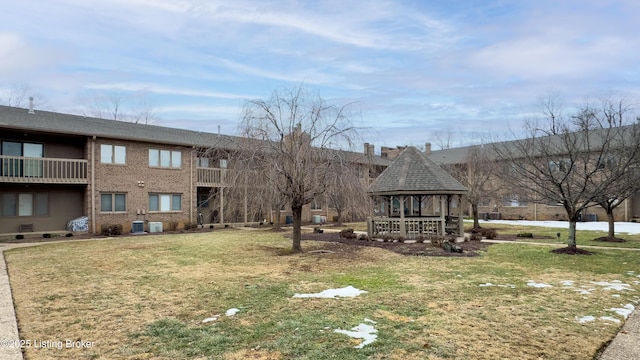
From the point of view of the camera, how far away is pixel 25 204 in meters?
21.2

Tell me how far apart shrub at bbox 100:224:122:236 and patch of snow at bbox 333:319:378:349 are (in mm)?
19626

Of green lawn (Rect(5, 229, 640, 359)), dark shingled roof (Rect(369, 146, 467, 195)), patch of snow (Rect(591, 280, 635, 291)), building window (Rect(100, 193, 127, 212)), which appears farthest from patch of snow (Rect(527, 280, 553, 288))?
building window (Rect(100, 193, 127, 212))

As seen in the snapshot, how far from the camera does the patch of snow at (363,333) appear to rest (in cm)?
522

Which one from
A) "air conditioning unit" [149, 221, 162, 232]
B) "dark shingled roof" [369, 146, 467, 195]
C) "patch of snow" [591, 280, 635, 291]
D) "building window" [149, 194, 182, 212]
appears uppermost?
"dark shingled roof" [369, 146, 467, 195]

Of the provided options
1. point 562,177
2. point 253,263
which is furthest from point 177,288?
point 562,177

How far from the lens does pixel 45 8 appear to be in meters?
13.0

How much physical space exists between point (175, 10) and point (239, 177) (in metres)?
6.20

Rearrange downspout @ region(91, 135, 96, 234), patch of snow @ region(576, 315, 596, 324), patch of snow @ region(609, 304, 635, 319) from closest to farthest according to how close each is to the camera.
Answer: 1. patch of snow @ region(576, 315, 596, 324)
2. patch of snow @ region(609, 304, 635, 319)
3. downspout @ region(91, 135, 96, 234)

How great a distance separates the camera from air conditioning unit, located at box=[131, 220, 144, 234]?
22.8 m

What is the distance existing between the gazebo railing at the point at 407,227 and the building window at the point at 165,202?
522 inches

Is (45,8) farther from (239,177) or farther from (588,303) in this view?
(588,303)

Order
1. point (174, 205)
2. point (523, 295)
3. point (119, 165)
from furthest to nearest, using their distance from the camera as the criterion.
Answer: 1. point (174, 205)
2. point (119, 165)
3. point (523, 295)

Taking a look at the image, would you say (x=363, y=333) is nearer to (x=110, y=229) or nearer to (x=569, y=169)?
(x=569, y=169)

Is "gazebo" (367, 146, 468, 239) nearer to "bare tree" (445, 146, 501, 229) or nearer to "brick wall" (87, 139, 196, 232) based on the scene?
"bare tree" (445, 146, 501, 229)
